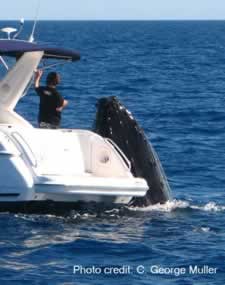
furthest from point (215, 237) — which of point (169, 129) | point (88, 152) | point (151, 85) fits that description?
point (151, 85)

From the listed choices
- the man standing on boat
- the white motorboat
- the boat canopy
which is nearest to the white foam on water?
the white motorboat

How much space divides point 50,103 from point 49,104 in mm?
21

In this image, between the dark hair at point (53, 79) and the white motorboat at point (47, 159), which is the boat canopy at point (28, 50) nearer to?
the white motorboat at point (47, 159)

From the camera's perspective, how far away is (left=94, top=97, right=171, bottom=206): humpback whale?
16688mm

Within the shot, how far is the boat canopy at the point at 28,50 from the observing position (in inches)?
617

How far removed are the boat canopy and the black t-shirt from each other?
0.52m

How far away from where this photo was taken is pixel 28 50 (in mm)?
15750

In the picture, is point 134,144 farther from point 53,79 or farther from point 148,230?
point 148,230

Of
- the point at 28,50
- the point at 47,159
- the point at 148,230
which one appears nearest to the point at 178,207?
the point at 148,230

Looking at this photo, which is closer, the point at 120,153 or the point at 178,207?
the point at 120,153

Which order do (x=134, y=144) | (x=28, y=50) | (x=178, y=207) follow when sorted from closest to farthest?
(x=28, y=50) < (x=178, y=207) < (x=134, y=144)

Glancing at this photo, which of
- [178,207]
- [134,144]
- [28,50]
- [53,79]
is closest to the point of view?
[28,50]

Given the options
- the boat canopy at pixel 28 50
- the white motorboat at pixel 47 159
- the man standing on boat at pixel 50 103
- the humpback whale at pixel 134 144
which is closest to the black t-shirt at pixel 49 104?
the man standing on boat at pixel 50 103

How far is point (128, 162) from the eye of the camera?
16.3 meters
